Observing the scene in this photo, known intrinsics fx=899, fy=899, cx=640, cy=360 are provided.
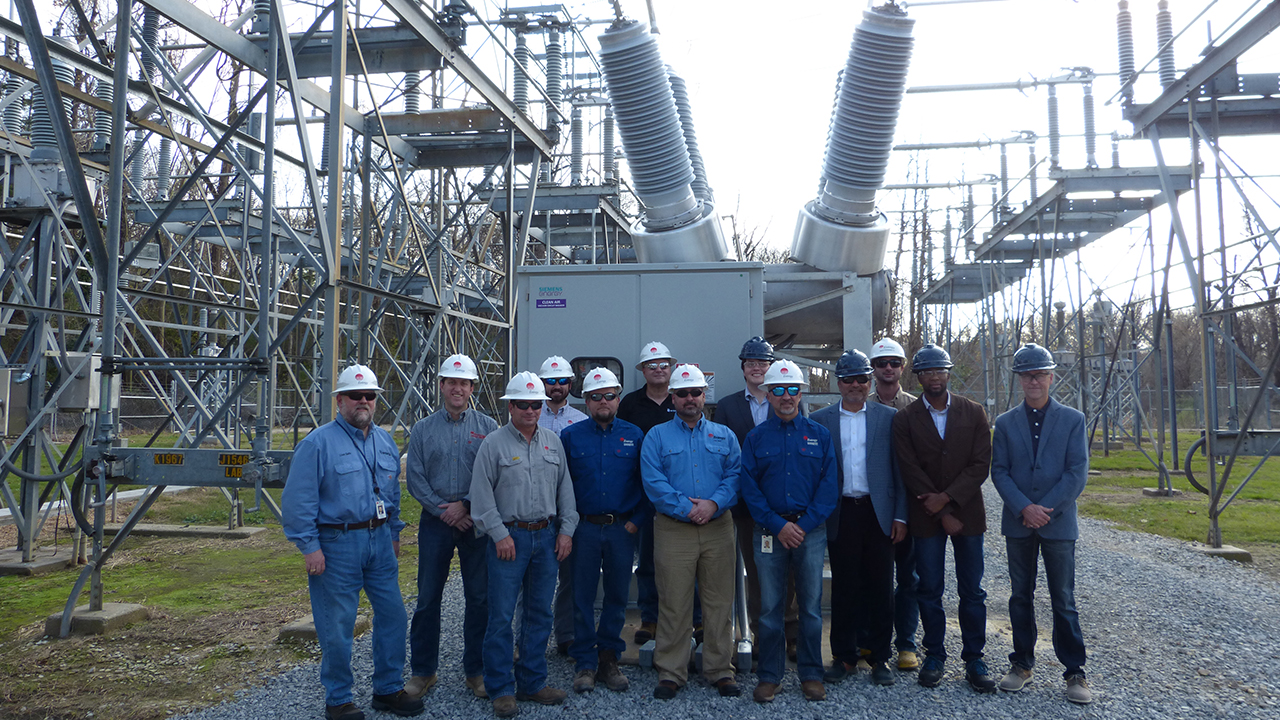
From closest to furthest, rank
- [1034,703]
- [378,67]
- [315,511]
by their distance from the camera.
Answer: [315,511] → [1034,703] → [378,67]

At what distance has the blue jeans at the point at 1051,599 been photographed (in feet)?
18.5

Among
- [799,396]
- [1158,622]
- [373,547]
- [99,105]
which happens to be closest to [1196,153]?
[1158,622]

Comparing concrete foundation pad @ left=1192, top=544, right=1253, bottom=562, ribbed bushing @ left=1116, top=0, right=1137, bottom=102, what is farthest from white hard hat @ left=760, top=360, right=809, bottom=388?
ribbed bushing @ left=1116, top=0, right=1137, bottom=102

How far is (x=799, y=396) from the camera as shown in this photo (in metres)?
5.83

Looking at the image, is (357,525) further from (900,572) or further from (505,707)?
(900,572)

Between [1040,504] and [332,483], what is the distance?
4.39m

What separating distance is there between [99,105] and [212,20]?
11.9 ft

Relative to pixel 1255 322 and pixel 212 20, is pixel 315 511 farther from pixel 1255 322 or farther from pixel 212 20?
pixel 1255 322

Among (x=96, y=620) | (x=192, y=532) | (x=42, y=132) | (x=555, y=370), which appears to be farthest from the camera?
(x=192, y=532)

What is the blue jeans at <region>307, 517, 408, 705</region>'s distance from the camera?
16.9ft

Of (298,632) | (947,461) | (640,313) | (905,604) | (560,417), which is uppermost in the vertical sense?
(640,313)

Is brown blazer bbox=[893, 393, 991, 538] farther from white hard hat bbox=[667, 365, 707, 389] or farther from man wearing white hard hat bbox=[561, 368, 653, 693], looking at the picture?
man wearing white hard hat bbox=[561, 368, 653, 693]

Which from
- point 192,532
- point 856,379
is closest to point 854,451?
point 856,379

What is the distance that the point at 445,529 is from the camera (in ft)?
18.8
